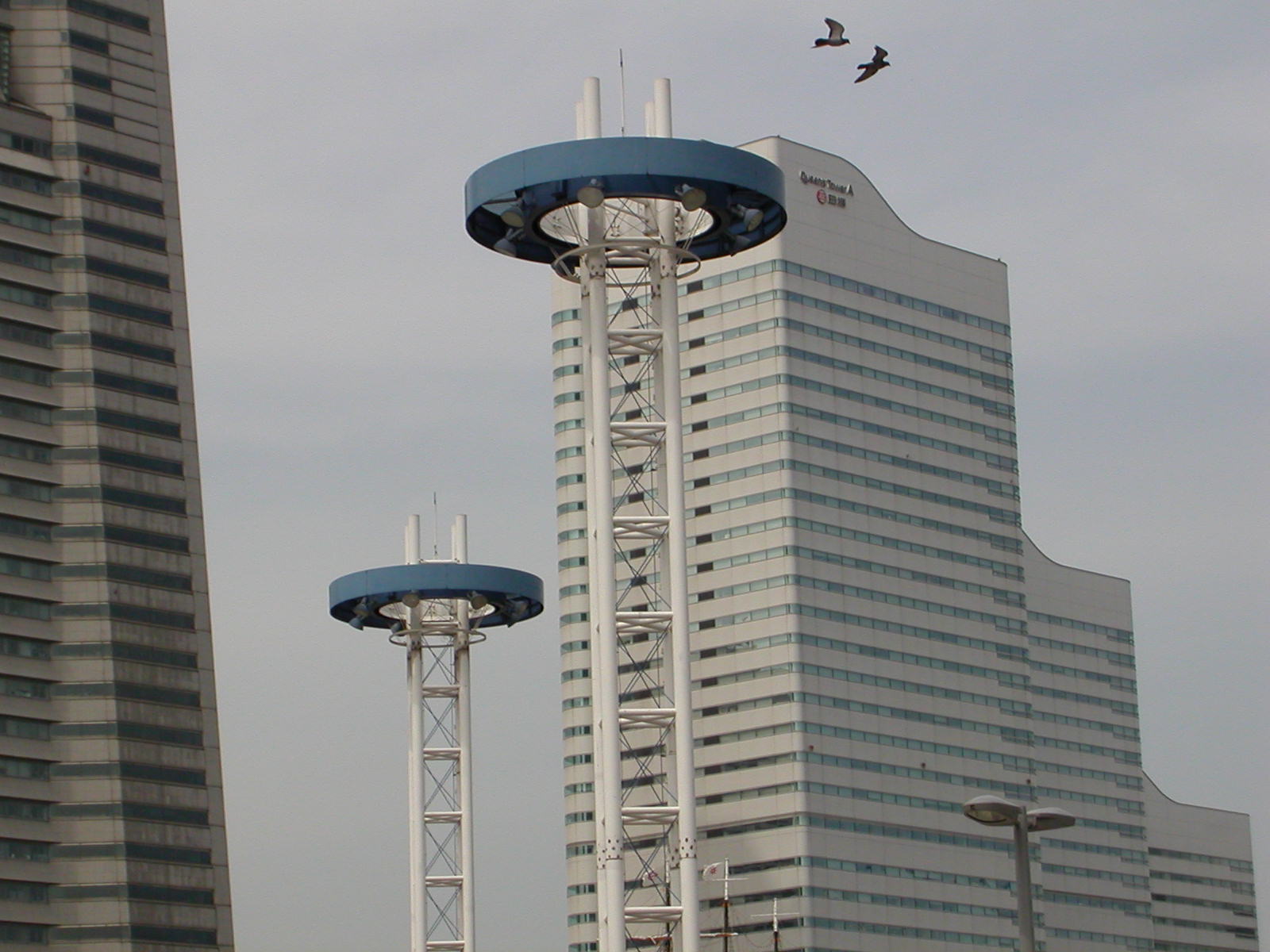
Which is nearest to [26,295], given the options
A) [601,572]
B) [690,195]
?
[690,195]

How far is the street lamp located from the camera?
42375 millimetres

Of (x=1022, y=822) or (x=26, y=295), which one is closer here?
(x=1022, y=822)

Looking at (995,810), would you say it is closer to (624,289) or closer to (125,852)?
(624,289)

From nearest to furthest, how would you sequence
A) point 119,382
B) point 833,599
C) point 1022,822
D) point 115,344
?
point 1022,822 < point 119,382 < point 115,344 < point 833,599

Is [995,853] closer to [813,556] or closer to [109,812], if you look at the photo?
[813,556]

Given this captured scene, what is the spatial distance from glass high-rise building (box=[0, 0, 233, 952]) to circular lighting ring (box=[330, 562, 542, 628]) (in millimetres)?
39221

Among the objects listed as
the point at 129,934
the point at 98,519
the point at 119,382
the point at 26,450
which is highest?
the point at 119,382

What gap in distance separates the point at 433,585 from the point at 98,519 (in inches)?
1843

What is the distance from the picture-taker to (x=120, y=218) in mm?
175250

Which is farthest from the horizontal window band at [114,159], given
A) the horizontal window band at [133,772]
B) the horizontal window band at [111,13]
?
the horizontal window band at [133,772]

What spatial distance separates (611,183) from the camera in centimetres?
8662

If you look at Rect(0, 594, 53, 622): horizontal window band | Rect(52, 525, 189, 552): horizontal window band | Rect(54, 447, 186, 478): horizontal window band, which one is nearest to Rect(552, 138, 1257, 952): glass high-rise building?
Rect(54, 447, 186, 478): horizontal window band

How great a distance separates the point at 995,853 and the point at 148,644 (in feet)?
231

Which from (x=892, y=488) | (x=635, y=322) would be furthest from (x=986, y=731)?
(x=635, y=322)
